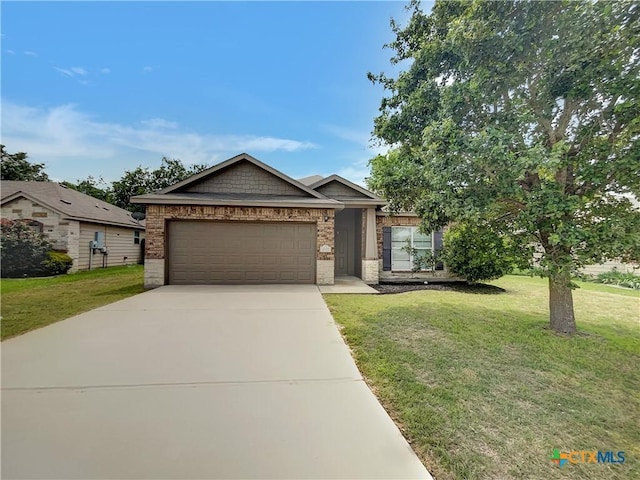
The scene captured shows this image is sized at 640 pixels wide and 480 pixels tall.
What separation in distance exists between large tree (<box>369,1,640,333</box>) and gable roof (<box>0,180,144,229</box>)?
6.82m

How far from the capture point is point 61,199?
22.0 ft

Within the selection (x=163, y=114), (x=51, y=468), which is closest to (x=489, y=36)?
(x=51, y=468)

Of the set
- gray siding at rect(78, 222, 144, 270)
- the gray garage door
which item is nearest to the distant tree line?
gray siding at rect(78, 222, 144, 270)

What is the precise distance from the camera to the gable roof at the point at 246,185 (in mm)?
9766

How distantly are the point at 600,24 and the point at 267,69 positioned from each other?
10.0 m

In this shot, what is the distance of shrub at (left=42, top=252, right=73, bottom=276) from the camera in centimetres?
575

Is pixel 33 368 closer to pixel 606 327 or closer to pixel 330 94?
pixel 606 327

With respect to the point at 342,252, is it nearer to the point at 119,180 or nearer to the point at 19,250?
the point at 19,250

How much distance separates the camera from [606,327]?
558 centimetres

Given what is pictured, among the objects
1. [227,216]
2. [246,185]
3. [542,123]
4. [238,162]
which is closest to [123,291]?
[227,216]

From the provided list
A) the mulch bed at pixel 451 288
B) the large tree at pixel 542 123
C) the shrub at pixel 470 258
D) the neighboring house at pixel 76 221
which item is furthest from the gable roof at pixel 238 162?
the large tree at pixel 542 123

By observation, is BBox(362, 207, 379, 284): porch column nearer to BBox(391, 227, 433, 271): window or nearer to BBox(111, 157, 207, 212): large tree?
BBox(391, 227, 433, 271): window

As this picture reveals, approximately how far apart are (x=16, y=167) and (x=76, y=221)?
4.41 m

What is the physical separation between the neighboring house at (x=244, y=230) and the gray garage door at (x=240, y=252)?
0.03 m
